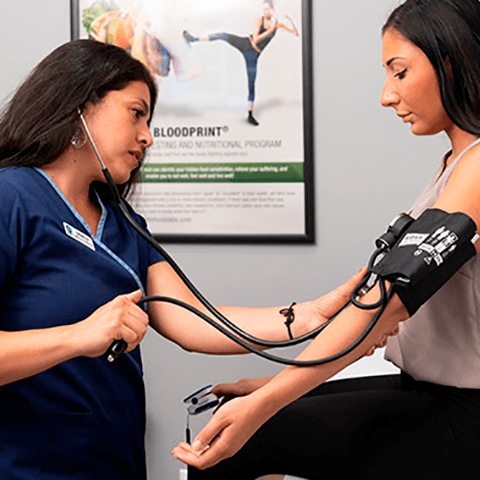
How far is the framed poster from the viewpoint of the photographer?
210 cm

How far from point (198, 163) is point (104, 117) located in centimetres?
97

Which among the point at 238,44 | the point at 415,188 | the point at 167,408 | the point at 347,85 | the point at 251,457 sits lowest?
the point at 167,408

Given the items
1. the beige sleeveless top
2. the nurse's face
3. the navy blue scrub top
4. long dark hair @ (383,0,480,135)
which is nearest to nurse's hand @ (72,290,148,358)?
the navy blue scrub top

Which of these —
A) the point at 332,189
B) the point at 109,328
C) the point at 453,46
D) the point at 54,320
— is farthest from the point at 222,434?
the point at 332,189

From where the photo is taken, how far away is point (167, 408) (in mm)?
2320

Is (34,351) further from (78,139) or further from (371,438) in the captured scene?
(371,438)

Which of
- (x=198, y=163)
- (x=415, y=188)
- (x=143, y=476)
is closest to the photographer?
(x=143, y=476)

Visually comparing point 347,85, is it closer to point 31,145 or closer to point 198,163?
point 198,163

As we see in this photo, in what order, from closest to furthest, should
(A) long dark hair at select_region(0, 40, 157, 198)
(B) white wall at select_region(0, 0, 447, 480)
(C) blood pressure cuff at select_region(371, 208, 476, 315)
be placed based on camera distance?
(C) blood pressure cuff at select_region(371, 208, 476, 315) < (A) long dark hair at select_region(0, 40, 157, 198) < (B) white wall at select_region(0, 0, 447, 480)

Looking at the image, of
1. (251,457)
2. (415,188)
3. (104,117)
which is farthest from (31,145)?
(415,188)

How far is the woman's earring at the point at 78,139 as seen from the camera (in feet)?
4.05

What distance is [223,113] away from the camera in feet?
7.14

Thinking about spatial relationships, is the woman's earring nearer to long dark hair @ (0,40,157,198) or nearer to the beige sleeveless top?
long dark hair @ (0,40,157,198)

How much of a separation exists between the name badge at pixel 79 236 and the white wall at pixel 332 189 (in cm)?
101
